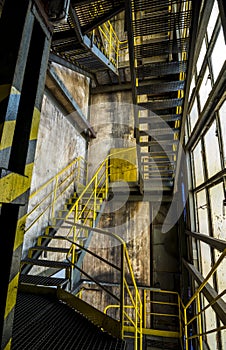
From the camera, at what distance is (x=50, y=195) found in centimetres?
452

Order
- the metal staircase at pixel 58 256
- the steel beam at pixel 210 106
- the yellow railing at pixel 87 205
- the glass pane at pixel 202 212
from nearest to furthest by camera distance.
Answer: the steel beam at pixel 210 106, the metal staircase at pixel 58 256, the glass pane at pixel 202 212, the yellow railing at pixel 87 205

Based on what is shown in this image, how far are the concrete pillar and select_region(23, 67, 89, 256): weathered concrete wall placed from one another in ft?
8.77

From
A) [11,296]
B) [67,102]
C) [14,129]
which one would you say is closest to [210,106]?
[14,129]

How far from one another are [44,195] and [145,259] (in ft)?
12.5

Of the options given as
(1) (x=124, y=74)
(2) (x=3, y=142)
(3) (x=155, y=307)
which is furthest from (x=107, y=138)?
(2) (x=3, y=142)

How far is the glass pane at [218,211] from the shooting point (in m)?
2.72

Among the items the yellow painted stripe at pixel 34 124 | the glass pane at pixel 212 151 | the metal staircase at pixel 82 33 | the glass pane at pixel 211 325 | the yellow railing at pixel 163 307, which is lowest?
the yellow railing at pixel 163 307

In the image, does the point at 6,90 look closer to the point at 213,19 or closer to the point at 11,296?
the point at 11,296

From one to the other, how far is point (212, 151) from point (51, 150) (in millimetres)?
3612

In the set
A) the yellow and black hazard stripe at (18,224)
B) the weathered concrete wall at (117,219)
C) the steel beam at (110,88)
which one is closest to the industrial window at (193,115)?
the weathered concrete wall at (117,219)

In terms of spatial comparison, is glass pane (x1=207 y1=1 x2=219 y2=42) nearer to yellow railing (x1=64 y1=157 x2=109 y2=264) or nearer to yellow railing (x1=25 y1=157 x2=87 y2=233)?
yellow railing (x1=64 y1=157 x2=109 y2=264)

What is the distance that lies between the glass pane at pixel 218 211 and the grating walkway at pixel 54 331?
78.0 inches

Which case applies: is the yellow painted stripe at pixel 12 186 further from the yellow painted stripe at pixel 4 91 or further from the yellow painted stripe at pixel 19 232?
the yellow painted stripe at pixel 4 91

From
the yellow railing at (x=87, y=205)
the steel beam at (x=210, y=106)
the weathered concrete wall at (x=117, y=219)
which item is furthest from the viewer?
the weathered concrete wall at (x=117, y=219)
